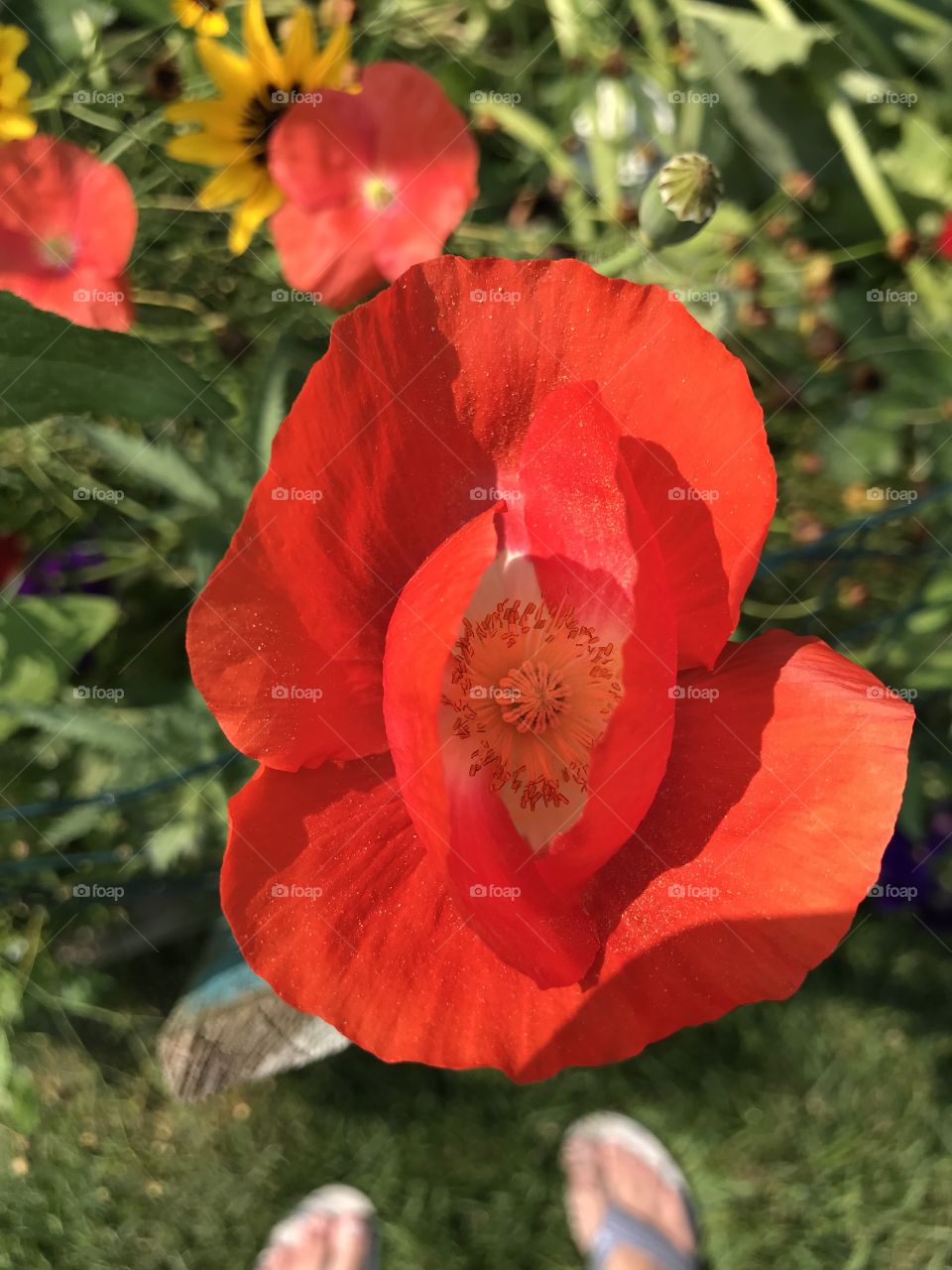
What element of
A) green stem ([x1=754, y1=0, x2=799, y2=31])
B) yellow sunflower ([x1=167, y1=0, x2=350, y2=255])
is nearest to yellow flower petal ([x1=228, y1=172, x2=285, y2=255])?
yellow sunflower ([x1=167, y1=0, x2=350, y2=255])

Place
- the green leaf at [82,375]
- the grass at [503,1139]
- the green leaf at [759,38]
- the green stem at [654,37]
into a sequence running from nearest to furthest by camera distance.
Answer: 1. the green leaf at [82,375]
2. the green leaf at [759,38]
3. the green stem at [654,37]
4. the grass at [503,1139]

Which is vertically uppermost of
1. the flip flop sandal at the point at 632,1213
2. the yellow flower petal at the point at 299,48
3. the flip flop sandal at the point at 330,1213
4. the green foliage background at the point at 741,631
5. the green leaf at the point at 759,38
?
the yellow flower petal at the point at 299,48

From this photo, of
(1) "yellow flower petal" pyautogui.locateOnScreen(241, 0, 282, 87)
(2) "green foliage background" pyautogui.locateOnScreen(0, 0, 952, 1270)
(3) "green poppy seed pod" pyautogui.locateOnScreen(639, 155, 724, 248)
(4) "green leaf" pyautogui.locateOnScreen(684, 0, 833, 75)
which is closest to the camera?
(3) "green poppy seed pod" pyautogui.locateOnScreen(639, 155, 724, 248)

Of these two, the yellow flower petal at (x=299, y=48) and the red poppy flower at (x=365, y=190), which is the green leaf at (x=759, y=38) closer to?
the red poppy flower at (x=365, y=190)

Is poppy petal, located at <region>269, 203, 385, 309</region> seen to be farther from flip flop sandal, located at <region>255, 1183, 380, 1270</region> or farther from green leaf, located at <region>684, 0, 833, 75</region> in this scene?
flip flop sandal, located at <region>255, 1183, 380, 1270</region>

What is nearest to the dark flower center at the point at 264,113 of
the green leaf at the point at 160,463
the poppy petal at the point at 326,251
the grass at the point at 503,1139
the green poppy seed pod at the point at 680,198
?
the poppy petal at the point at 326,251

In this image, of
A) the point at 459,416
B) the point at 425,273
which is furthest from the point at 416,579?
the point at 425,273
